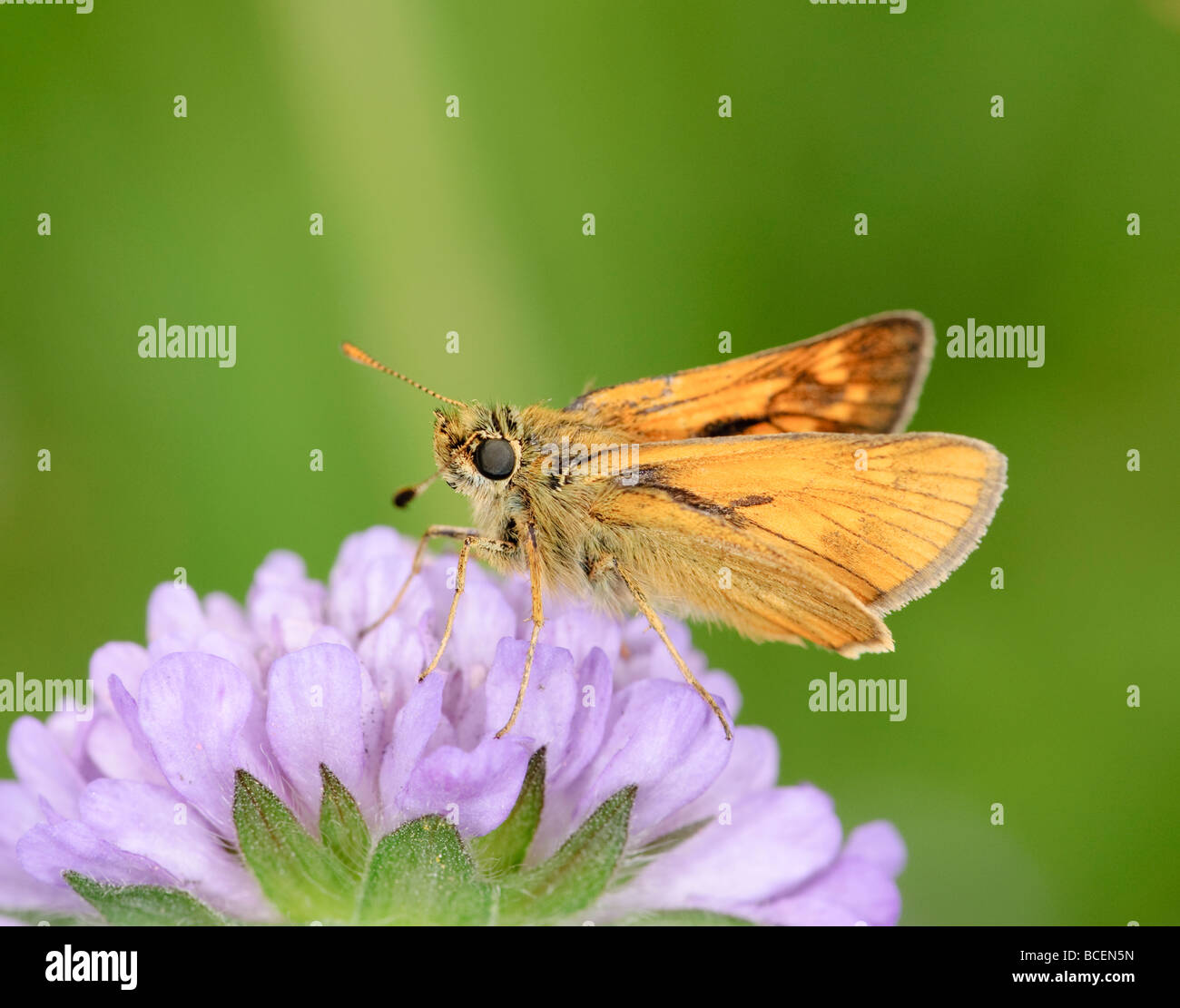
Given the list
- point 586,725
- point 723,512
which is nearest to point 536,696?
point 586,725

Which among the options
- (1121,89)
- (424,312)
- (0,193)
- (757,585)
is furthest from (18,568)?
(1121,89)

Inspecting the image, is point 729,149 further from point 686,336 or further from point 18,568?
point 18,568

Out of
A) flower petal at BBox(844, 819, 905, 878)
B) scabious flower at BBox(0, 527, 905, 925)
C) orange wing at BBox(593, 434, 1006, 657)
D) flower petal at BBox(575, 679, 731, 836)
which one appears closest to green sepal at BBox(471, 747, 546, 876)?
scabious flower at BBox(0, 527, 905, 925)

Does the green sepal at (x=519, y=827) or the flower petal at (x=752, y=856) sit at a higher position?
the green sepal at (x=519, y=827)

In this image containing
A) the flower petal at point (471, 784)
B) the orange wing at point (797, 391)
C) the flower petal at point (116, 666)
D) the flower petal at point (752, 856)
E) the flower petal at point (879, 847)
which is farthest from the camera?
the orange wing at point (797, 391)

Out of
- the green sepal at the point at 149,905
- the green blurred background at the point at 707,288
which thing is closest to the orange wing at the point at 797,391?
the green blurred background at the point at 707,288

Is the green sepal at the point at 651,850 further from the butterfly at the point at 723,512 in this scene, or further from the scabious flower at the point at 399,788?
the butterfly at the point at 723,512

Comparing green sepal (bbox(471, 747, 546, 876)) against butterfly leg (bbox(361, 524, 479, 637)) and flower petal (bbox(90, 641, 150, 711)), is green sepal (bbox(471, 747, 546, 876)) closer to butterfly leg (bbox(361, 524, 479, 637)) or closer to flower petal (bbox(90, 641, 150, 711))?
butterfly leg (bbox(361, 524, 479, 637))
